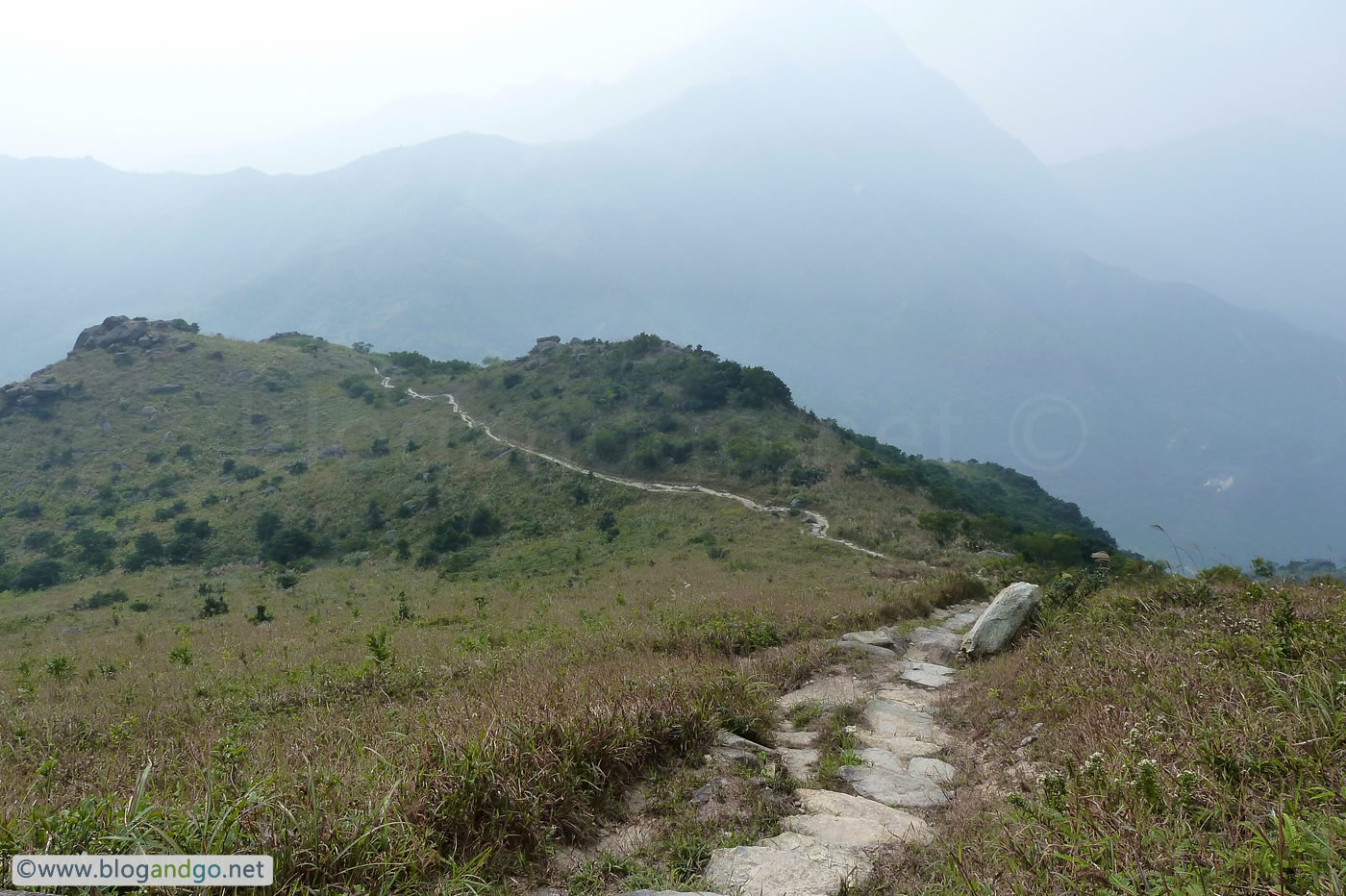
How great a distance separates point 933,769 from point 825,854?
2338mm

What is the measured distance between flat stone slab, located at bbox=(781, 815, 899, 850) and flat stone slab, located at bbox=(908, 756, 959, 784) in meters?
1.35

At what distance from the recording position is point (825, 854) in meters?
4.40

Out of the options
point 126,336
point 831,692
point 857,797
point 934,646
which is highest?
point 126,336

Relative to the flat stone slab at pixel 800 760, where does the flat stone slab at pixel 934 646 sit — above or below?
below

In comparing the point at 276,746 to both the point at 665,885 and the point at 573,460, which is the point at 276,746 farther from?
the point at 573,460

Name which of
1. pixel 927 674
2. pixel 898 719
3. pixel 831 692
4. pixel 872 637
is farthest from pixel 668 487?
pixel 898 719

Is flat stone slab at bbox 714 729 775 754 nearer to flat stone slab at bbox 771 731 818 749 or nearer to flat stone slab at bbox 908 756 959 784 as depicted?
flat stone slab at bbox 771 731 818 749

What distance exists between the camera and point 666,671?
7465mm

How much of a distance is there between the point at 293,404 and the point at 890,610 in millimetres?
74692

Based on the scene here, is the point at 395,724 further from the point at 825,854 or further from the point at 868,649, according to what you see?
the point at 868,649

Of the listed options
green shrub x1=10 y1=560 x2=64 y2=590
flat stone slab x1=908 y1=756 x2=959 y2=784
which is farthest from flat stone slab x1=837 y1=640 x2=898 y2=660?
green shrub x1=10 y1=560 x2=64 y2=590

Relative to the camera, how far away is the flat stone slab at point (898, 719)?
24.2ft

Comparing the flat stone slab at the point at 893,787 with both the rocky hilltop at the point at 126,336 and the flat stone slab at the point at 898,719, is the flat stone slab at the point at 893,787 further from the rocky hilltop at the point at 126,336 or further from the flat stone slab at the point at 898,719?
the rocky hilltop at the point at 126,336

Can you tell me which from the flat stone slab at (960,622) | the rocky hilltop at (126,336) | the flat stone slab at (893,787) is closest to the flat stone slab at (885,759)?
the flat stone slab at (893,787)
